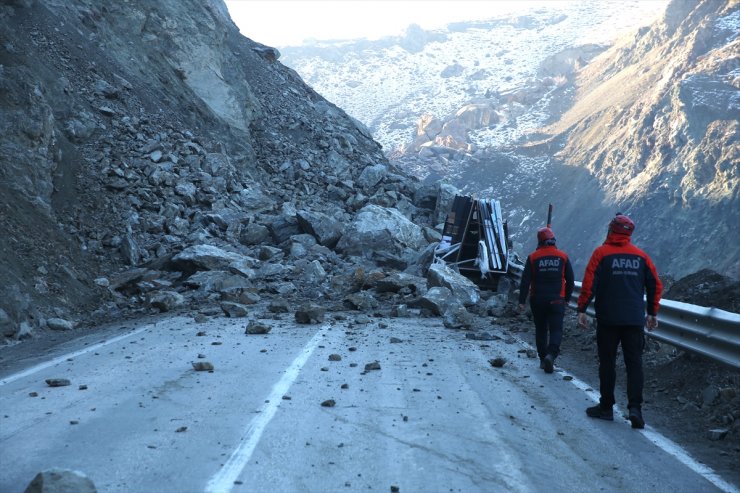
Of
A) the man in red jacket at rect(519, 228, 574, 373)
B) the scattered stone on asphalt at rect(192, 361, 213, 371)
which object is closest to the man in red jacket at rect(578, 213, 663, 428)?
the man in red jacket at rect(519, 228, 574, 373)

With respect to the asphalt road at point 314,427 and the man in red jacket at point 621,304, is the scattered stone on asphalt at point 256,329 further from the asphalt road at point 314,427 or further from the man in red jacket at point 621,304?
the man in red jacket at point 621,304

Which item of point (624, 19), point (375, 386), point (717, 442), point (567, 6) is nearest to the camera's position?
point (717, 442)

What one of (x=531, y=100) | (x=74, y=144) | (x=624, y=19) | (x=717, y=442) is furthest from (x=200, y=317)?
(x=624, y=19)

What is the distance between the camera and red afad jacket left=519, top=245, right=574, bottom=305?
8.67 m

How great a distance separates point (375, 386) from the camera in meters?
6.96

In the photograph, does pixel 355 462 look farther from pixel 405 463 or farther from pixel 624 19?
pixel 624 19

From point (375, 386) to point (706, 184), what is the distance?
48246 millimetres

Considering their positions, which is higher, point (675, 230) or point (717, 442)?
point (717, 442)

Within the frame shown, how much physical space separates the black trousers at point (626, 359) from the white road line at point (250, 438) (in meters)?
2.89

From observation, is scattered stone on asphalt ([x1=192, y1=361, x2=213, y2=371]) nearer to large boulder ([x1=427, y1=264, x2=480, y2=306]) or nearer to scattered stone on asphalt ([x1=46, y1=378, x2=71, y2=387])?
scattered stone on asphalt ([x1=46, y1=378, x2=71, y2=387])

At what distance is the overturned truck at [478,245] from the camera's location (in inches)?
671

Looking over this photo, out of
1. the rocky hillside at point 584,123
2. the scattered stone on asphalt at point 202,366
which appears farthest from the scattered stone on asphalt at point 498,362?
the rocky hillside at point 584,123

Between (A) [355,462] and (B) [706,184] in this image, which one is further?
(B) [706,184]

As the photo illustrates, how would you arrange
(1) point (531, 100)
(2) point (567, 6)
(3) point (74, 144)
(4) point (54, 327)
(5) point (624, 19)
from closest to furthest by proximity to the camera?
(4) point (54, 327)
(3) point (74, 144)
(1) point (531, 100)
(5) point (624, 19)
(2) point (567, 6)
